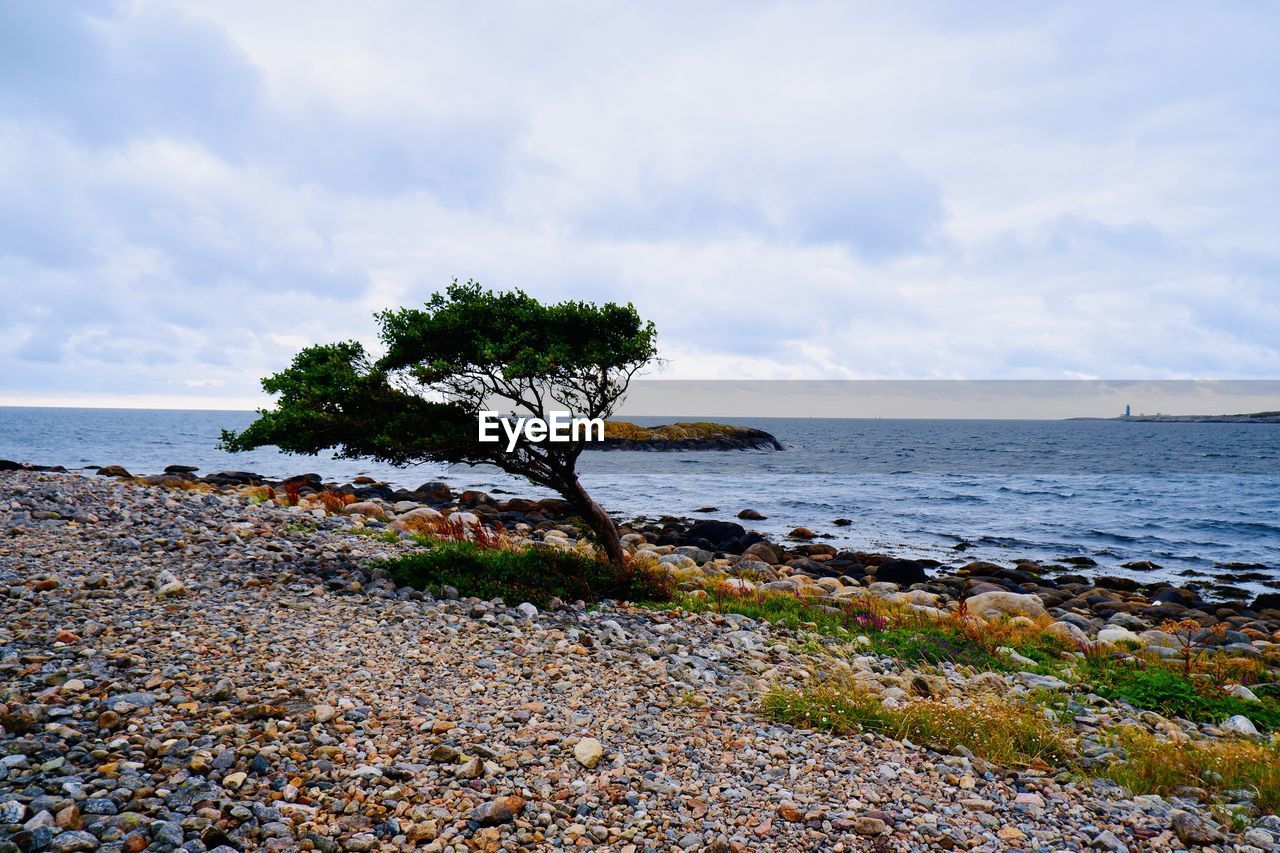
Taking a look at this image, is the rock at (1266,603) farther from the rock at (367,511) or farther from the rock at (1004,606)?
the rock at (367,511)

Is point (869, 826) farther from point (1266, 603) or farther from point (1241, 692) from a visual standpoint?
point (1266, 603)

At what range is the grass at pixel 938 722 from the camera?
618 centimetres

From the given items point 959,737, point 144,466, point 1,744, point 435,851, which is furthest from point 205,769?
point 144,466

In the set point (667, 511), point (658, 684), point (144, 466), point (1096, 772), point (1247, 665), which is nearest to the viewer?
point (1096, 772)

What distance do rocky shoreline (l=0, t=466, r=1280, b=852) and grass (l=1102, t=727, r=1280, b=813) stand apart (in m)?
0.29

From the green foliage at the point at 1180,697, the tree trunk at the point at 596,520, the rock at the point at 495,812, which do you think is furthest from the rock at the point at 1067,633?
the rock at the point at 495,812

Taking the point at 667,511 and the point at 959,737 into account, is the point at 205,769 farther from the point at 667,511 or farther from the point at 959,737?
the point at 667,511

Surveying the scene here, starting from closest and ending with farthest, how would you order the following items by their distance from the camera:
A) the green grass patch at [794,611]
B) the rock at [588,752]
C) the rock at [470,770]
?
the rock at [470,770], the rock at [588,752], the green grass patch at [794,611]

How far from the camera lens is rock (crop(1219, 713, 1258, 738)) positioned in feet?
24.4

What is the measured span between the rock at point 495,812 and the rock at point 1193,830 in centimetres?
477

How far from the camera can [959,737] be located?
6.30m

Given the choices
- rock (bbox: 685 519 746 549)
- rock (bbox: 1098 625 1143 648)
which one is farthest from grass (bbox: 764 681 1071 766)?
rock (bbox: 685 519 746 549)

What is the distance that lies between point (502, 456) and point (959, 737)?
8.35 metres

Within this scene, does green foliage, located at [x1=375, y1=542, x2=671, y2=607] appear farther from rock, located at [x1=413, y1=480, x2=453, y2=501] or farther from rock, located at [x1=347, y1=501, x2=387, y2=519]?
rock, located at [x1=413, y1=480, x2=453, y2=501]
